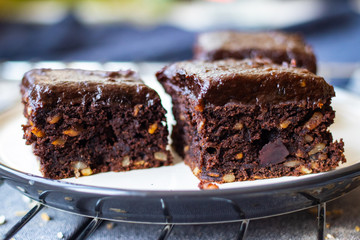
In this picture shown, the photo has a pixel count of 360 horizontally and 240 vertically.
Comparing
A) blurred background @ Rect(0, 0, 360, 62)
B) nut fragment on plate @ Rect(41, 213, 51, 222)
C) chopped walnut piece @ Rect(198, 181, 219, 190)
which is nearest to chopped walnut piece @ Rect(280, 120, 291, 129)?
chopped walnut piece @ Rect(198, 181, 219, 190)

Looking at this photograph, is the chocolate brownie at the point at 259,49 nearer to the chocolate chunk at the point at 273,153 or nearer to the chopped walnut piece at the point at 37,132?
the chocolate chunk at the point at 273,153

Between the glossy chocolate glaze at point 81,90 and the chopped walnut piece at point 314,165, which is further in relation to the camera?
the chopped walnut piece at point 314,165

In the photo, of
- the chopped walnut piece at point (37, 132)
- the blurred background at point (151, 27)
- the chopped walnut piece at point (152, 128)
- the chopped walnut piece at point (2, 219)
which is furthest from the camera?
the blurred background at point (151, 27)

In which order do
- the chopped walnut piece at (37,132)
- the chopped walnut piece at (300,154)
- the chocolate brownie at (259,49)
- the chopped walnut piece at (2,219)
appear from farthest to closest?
1. the chocolate brownie at (259,49)
2. the chopped walnut piece at (300,154)
3. the chopped walnut piece at (37,132)
4. the chopped walnut piece at (2,219)

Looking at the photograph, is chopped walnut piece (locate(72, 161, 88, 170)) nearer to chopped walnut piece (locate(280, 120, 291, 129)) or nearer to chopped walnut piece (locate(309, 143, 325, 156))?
chopped walnut piece (locate(280, 120, 291, 129))

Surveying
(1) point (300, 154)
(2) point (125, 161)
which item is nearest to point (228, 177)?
(1) point (300, 154)

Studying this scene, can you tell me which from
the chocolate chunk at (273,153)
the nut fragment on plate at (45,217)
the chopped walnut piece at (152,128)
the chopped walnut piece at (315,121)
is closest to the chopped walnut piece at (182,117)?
the chopped walnut piece at (152,128)
